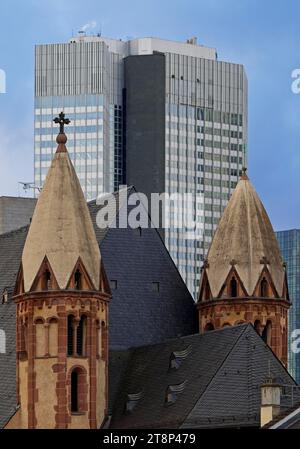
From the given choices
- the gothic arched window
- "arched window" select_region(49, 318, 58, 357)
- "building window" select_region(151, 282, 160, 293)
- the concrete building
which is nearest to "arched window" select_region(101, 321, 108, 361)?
"arched window" select_region(49, 318, 58, 357)

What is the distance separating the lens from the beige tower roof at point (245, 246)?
4796 inches

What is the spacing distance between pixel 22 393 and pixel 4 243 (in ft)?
50.8

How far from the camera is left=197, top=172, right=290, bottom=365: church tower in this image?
12150cm

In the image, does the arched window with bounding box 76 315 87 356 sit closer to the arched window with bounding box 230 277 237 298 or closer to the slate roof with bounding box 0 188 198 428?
the slate roof with bounding box 0 188 198 428

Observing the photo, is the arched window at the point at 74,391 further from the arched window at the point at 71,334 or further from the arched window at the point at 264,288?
the arched window at the point at 264,288

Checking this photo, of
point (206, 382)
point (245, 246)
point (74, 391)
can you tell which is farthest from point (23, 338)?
point (245, 246)

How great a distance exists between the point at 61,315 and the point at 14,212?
33.5m

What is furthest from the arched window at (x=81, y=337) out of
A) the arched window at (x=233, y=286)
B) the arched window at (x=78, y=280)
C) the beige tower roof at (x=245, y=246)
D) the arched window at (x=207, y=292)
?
the arched window at (x=233, y=286)

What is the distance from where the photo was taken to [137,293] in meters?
123

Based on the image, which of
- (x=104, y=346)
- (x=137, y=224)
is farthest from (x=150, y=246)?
(x=104, y=346)

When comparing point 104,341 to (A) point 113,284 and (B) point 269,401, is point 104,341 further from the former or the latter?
(B) point 269,401

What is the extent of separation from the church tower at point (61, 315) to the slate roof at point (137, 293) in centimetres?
548

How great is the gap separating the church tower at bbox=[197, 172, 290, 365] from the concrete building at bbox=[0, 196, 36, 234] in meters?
25.0

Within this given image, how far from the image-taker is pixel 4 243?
129 metres
